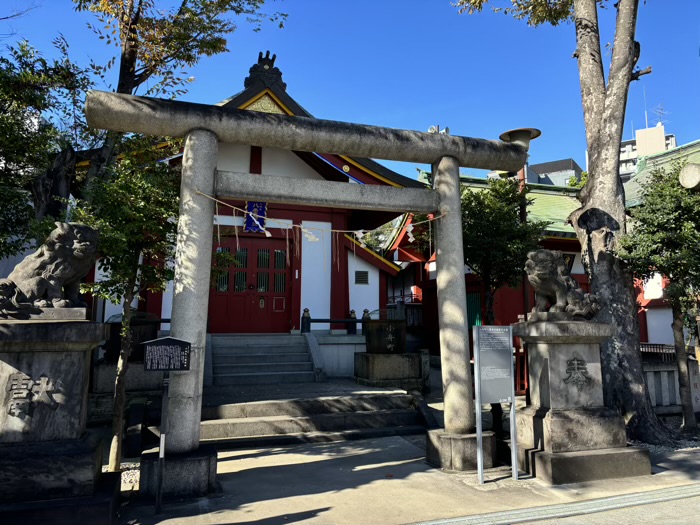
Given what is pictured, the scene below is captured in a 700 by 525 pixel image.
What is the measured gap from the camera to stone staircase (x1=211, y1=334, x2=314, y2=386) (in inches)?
432

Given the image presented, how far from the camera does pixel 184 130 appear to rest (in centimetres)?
607

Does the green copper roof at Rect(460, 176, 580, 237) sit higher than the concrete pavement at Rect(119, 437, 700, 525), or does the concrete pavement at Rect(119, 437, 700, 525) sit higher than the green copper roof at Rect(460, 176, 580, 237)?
the green copper roof at Rect(460, 176, 580, 237)

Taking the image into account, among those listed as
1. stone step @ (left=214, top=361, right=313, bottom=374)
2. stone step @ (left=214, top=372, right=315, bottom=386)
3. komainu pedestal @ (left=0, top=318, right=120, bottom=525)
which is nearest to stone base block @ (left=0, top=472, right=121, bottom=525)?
komainu pedestal @ (left=0, top=318, right=120, bottom=525)

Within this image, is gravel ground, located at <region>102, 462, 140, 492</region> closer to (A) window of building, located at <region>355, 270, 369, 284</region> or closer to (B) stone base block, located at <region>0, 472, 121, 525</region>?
(B) stone base block, located at <region>0, 472, 121, 525</region>

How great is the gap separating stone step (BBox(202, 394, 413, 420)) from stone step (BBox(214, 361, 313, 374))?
8.63 ft

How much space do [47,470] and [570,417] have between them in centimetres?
598

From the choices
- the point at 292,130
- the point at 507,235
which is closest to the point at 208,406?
the point at 292,130

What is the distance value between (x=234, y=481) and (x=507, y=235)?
10054mm

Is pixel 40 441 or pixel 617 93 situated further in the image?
pixel 617 93

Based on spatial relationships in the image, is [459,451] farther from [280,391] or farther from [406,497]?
[280,391]

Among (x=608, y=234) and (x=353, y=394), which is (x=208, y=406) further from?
(x=608, y=234)

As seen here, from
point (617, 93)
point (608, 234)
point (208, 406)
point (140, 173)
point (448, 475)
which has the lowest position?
point (448, 475)

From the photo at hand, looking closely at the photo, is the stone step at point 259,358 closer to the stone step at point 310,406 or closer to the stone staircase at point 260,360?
the stone staircase at point 260,360

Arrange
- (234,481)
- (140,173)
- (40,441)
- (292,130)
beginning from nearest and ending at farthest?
1. (40,441)
2. (234,481)
3. (292,130)
4. (140,173)
